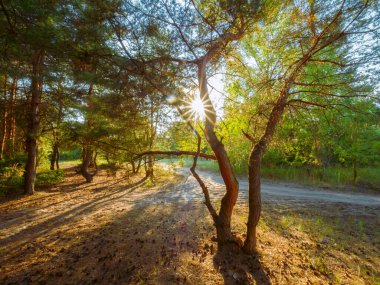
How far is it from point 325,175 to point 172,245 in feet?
44.5

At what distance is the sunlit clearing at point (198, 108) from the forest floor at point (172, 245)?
7.00 feet

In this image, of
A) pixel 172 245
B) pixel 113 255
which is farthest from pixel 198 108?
pixel 113 255

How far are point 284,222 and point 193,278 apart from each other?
397cm

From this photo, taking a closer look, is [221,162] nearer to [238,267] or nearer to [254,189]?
[254,189]

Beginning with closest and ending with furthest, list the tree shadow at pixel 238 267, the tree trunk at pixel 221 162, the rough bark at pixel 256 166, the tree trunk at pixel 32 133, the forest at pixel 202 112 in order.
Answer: the forest at pixel 202 112, the tree shadow at pixel 238 267, the rough bark at pixel 256 166, the tree trunk at pixel 221 162, the tree trunk at pixel 32 133

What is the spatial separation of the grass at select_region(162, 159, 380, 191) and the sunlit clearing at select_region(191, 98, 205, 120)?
301 inches

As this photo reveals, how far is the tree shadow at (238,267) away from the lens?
338 cm

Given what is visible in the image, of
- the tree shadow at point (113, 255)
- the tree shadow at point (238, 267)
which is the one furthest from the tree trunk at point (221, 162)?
the tree shadow at point (113, 255)

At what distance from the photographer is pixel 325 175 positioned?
13.4m

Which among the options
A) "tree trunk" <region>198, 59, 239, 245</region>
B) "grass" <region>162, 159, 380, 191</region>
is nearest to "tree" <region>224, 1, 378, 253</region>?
"tree trunk" <region>198, 59, 239, 245</region>

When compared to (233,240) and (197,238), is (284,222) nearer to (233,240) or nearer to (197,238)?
(233,240)

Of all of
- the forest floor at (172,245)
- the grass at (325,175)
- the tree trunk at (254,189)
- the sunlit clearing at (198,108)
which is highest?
the sunlit clearing at (198,108)

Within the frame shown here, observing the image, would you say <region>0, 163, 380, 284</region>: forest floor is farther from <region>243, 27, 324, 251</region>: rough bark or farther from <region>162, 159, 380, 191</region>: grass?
<region>162, 159, 380, 191</region>: grass

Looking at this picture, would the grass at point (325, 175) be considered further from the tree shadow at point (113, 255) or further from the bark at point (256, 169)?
the bark at point (256, 169)
